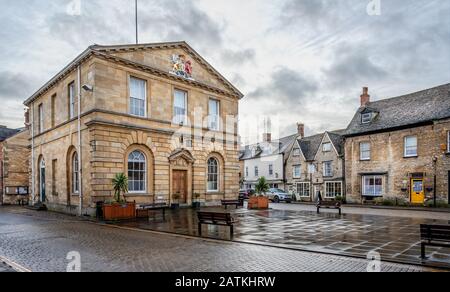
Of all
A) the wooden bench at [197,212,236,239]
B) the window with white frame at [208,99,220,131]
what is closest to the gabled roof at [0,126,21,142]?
the window with white frame at [208,99,220,131]

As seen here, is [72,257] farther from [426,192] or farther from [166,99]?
[426,192]

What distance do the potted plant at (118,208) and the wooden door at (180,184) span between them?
520cm

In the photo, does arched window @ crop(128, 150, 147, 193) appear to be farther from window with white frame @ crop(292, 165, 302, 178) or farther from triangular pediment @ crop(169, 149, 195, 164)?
window with white frame @ crop(292, 165, 302, 178)

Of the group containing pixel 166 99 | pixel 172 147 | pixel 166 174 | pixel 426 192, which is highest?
pixel 166 99

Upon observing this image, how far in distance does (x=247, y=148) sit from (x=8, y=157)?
36845 millimetres

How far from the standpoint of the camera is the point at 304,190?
39.7 m

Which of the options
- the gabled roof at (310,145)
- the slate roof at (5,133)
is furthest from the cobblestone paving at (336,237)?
the slate roof at (5,133)

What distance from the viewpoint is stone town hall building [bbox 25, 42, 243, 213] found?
56.8ft

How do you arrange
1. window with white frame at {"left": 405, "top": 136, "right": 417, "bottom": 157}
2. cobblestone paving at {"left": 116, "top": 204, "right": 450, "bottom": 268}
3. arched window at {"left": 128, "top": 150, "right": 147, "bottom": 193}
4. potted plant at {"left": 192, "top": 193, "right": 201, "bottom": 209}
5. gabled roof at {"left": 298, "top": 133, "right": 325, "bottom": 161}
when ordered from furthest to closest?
gabled roof at {"left": 298, "top": 133, "right": 325, "bottom": 161}, window with white frame at {"left": 405, "top": 136, "right": 417, "bottom": 157}, potted plant at {"left": 192, "top": 193, "right": 201, "bottom": 209}, arched window at {"left": 128, "top": 150, "right": 147, "bottom": 193}, cobblestone paving at {"left": 116, "top": 204, "right": 450, "bottom": 268}

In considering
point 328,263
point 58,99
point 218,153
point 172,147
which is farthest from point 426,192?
point 58,99

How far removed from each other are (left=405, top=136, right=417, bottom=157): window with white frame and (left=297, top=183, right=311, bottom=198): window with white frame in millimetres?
13762

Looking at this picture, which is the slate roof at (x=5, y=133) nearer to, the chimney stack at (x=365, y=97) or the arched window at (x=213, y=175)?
the arched window at (x=213, y=175)

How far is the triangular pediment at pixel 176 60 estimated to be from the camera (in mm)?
18798
